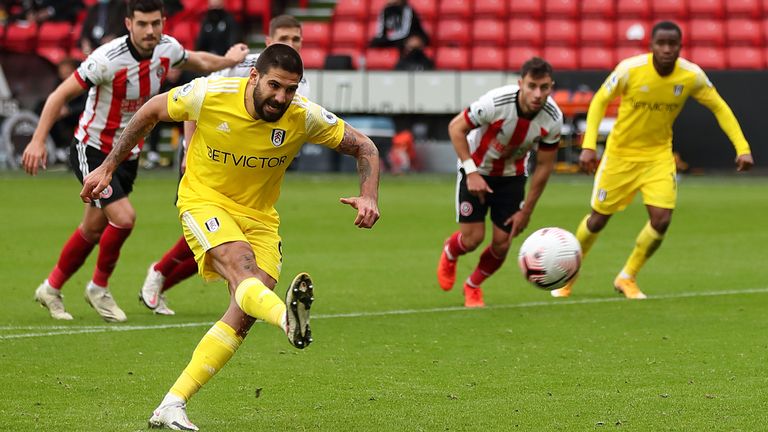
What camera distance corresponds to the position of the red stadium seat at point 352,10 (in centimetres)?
2662

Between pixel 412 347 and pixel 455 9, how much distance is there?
61.8 ft

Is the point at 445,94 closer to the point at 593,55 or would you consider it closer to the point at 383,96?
the point at 383,96

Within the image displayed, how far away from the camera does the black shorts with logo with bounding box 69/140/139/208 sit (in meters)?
9.33

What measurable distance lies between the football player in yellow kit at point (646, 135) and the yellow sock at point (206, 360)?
5.27m

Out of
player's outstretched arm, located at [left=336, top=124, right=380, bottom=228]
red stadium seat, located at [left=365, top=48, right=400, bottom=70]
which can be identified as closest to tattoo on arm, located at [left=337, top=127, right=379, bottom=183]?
player's outstretched arm, located at [left=336, top=124, right=380, bottom=228]

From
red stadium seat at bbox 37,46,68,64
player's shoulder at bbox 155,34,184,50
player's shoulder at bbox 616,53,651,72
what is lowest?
red stadium seat at bbox 37,46,68,64

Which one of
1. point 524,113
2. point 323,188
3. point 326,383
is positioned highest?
point 524,113

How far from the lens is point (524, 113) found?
32.9 ft

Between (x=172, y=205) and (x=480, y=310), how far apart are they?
805cm

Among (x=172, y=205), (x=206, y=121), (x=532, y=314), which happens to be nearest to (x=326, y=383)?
(x=206, y=121)

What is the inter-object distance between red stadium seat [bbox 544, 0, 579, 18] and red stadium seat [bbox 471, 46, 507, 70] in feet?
4.40

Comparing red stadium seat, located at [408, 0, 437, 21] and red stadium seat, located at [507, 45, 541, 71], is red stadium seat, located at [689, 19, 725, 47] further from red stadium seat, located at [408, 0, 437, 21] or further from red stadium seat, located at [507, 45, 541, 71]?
red stadium seat, located at [408, 0, 437, 21]

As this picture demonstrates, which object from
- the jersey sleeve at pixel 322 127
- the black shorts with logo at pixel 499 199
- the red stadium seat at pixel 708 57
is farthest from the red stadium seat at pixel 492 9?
the jersey sleeve at pixel 322 127

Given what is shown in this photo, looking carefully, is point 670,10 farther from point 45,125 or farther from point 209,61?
point 45,125
